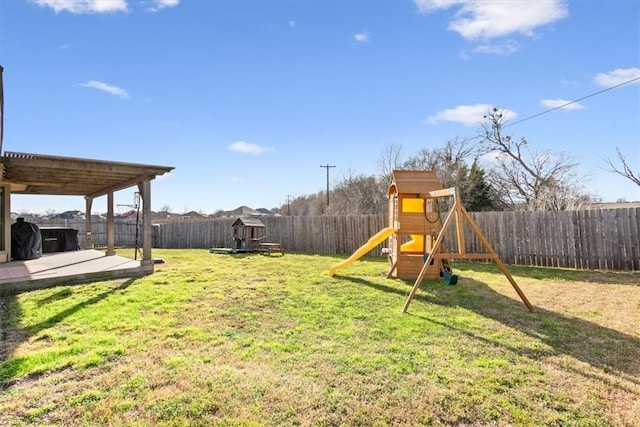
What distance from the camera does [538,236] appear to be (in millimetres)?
9352

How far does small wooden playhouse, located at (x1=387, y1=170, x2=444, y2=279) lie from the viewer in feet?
23.9

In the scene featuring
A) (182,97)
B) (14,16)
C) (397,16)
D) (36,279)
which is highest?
(397,16)

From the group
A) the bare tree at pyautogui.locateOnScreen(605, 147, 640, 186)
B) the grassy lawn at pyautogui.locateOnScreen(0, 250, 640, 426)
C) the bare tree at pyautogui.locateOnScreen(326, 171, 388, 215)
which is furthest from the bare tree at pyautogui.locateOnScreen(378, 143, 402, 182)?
the grassy lawn at pyautogui.locateOnScreen(0, 250, 640, 426)

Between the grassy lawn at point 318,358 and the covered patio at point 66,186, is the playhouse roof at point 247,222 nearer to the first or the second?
the covered patio at point 66,186

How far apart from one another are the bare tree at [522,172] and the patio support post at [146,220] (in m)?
14.7

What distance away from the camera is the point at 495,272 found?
27.1 feet

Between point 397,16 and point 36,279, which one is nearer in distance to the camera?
point 36,279

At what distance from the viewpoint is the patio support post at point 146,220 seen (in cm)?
805

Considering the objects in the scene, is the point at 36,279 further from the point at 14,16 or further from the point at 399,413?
the point at 399,413

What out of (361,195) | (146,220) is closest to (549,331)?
(146,220)

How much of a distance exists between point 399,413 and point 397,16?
9.03m

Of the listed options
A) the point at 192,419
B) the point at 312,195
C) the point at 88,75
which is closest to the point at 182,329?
the point at 192,419

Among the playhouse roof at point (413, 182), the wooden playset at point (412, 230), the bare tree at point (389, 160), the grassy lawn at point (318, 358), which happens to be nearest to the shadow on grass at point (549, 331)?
the grassy lawn at point (318, 358)

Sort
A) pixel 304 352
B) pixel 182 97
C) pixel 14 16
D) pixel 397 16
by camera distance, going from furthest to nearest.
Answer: pixel 182 97 → pixel 397 16 → pixel 14 16 → pixel 304 352
